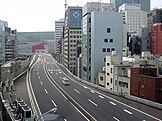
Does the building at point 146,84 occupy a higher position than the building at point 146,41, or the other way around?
the building at point 146,41

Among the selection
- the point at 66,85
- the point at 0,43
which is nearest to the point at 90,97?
the point at 66,85

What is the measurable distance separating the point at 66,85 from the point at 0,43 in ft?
129

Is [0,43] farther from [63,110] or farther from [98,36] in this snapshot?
[63,110]

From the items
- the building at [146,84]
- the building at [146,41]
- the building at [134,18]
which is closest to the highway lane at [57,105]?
the building at [146,84]

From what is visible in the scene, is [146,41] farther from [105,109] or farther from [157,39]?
[105,109]

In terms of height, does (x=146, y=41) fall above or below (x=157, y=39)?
below

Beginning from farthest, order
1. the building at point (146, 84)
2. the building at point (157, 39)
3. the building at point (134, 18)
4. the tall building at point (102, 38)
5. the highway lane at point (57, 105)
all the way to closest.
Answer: the building at point (134, 18) → the building at point (157, 39) → the tall building at point (102, 38) → the building at point (146, 84) → the highway lane at point (57, 105)

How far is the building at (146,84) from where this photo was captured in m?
38.5

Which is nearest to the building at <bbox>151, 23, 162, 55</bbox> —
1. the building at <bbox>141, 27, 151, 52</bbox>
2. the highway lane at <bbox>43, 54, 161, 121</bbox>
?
the building at <bbox>141, 27, 151, 52</bbox>

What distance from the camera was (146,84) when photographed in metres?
40.7

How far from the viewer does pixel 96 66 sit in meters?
67.8

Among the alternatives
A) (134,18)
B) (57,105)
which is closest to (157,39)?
(57,105)

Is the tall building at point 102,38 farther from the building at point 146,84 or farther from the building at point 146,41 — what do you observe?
the building at point 146,41

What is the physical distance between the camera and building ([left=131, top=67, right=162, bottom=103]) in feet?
126
